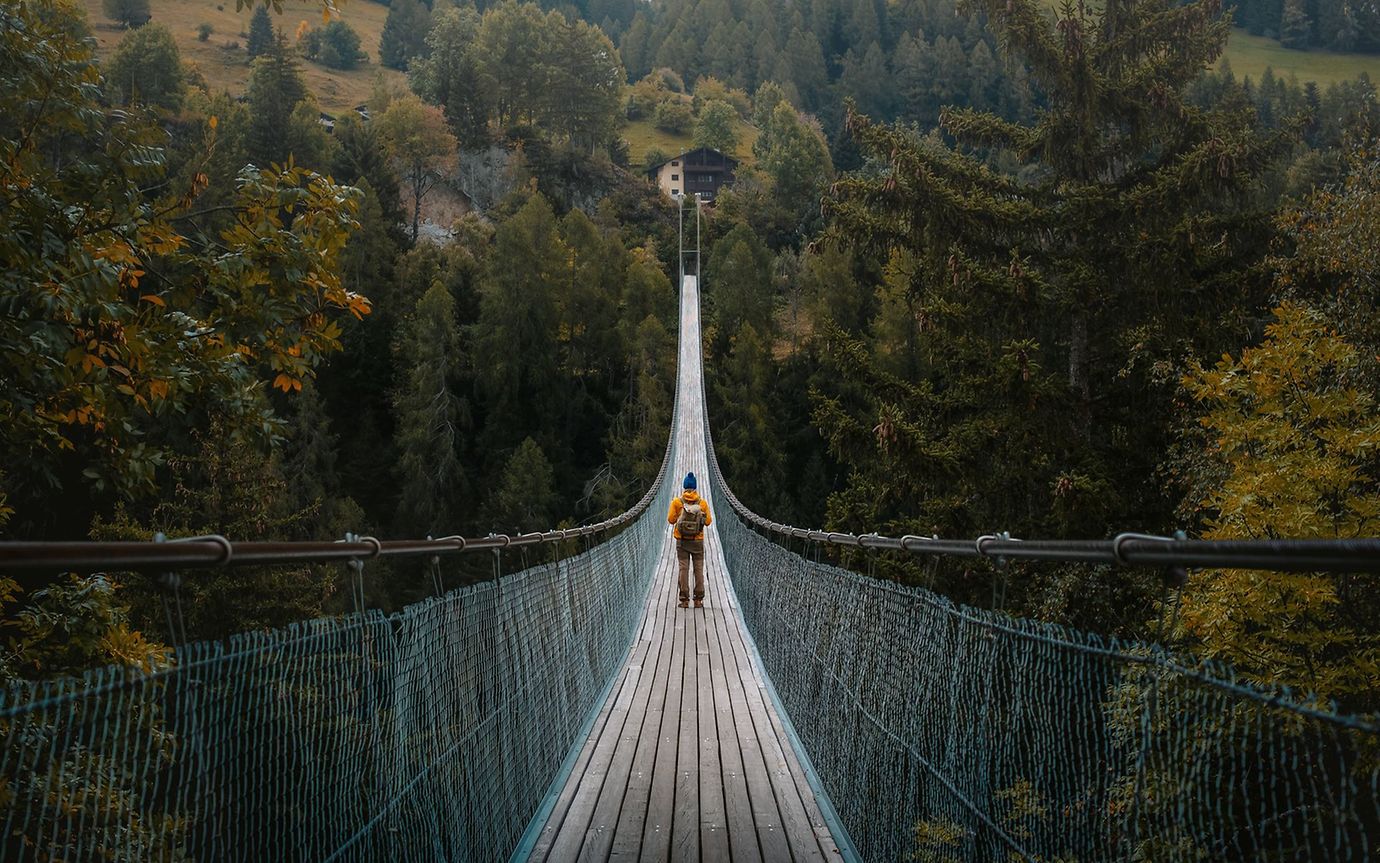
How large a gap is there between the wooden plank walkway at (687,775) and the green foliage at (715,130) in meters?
73.8

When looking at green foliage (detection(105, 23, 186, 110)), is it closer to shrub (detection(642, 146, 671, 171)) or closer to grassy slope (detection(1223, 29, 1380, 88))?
shrub (detection(642, 146, 671, 171))

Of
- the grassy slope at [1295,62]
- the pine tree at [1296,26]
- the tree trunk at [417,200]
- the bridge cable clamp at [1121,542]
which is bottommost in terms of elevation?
the bridge cable clamp at [1121,542]

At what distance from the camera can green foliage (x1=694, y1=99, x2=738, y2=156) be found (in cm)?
7750

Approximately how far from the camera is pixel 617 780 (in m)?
4.04

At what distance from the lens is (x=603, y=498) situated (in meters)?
31.5

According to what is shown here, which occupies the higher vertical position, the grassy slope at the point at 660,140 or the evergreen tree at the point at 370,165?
the grassy slope at the point at 660,140

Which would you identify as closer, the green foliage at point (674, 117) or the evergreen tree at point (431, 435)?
the evergreen tree at point (431, 435)

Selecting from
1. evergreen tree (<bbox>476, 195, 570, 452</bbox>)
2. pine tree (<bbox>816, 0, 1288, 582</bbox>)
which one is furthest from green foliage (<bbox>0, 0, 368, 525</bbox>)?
evergreen tree (<bbox>476, 195, 570, 452</bbox>)

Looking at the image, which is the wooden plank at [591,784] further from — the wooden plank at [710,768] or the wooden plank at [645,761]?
the wooden plank at [710,768]

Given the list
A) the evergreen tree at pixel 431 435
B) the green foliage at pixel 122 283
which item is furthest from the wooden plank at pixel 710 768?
the evergreen tree at pixel 431 435

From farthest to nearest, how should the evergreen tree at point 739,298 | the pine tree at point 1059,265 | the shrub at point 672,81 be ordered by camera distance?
the shrub at point 672,81, the evergreen tree at point 739,298, the pine tree at point 1059,265

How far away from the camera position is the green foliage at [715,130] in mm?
77500

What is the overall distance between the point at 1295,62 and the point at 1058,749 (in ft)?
323

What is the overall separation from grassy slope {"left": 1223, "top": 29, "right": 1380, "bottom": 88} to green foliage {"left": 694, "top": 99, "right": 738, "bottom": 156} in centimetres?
3725
